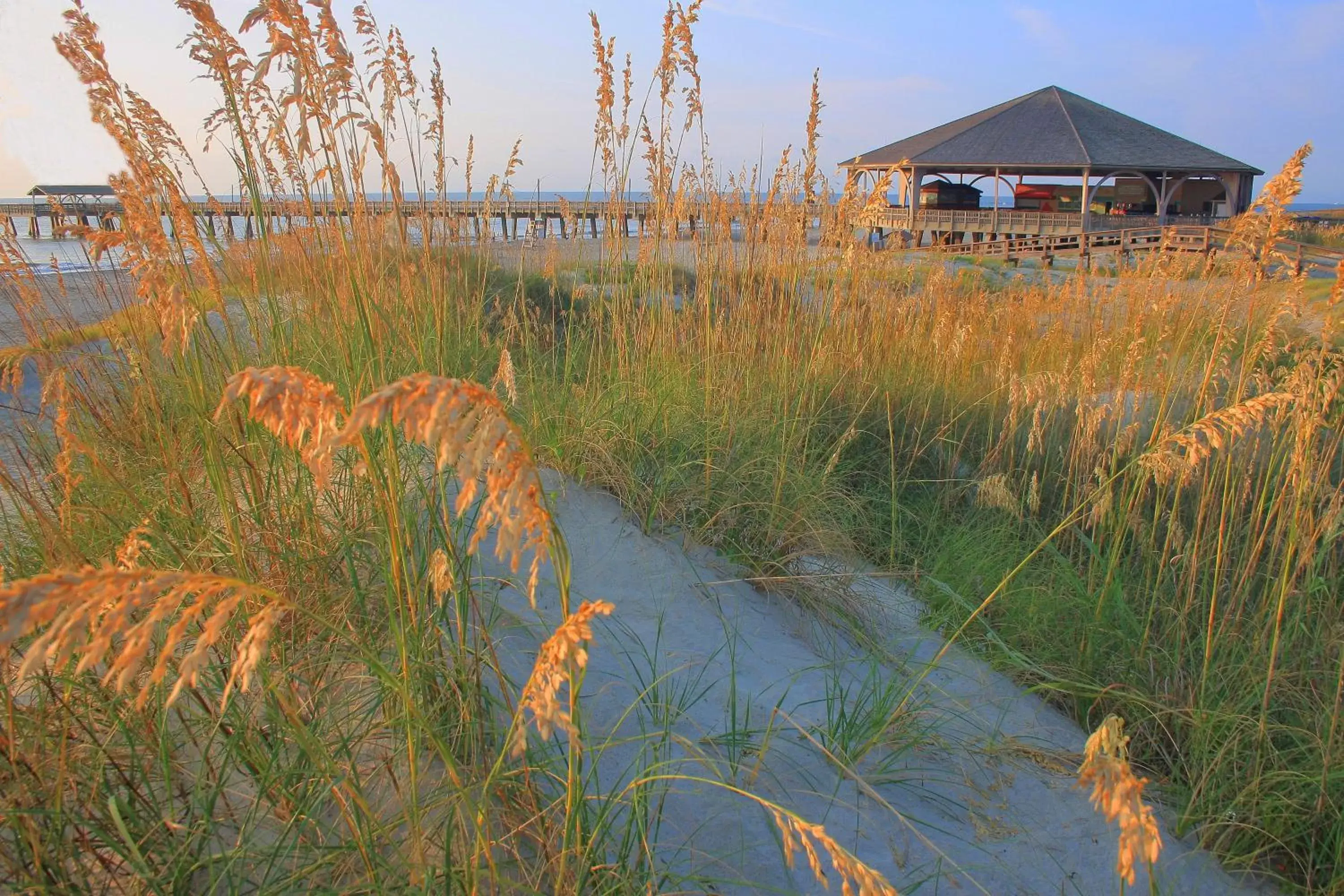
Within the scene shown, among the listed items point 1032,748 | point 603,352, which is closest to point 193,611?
point 1032,748

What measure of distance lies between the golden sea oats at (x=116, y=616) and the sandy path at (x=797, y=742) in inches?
29.1

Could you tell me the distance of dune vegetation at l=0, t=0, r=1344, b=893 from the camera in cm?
129

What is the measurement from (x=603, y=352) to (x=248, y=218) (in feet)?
5.44

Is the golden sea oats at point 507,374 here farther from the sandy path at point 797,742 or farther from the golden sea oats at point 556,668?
the golden sea oats at point 556,668

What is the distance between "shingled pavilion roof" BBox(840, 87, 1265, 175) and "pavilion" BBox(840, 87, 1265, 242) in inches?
1.4

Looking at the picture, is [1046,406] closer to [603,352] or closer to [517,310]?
[603,352]

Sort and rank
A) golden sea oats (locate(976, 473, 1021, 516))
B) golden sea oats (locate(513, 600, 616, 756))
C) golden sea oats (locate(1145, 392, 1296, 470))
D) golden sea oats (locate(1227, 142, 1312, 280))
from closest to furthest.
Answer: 1. golden sea oats (locate(513, 600, 616, 756))
2. golden sea oats (locate(1145, 392, 1296, 470))
3. golden sea oats (locate(1227, 142, 1312, 280))
4. golden sea oats (locate(976, 473, 1021, 516))

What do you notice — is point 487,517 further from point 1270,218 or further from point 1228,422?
point 1270,218

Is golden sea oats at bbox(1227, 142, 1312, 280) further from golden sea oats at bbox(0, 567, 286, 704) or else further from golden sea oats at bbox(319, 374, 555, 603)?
golden sea oats at bbox(0, 567, 286, 704)

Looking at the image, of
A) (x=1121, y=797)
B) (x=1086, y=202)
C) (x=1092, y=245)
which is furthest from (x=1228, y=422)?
(x=1086, y=202)

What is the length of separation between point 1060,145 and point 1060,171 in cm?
72

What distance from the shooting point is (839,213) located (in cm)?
404

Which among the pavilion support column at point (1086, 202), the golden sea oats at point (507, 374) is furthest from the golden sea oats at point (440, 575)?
the pavilion support column at point (1086, 202)

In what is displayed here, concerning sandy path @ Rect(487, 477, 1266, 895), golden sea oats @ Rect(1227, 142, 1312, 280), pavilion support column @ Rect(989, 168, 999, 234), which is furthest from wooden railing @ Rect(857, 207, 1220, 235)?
sandy path @ Rect(487, 477, 1266, 895)
